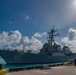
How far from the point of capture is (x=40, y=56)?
200ft

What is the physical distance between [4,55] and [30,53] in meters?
11.9

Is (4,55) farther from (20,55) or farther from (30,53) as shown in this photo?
(30,53)

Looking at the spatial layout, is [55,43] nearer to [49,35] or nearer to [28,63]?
[49,35]

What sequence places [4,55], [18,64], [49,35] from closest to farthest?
[4,55]
[18,64]
[49,35]

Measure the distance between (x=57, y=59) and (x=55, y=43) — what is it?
27.1 feet

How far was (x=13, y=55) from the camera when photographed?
4894cm

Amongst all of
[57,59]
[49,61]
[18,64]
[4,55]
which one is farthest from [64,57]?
[4,55]

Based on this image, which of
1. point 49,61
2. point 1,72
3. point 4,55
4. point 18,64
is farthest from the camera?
point 49,61

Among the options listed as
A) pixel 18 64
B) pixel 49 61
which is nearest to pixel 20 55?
pixel 18 64

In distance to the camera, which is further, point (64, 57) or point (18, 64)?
point (64, 57)

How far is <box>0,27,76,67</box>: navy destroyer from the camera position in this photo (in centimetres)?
4784

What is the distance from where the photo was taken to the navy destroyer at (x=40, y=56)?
47.8 meters

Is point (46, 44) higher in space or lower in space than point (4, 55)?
higher

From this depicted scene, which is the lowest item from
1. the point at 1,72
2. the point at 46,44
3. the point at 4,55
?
the point at 1,72
